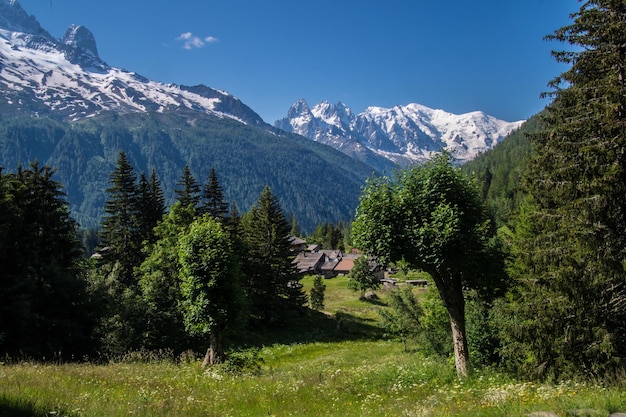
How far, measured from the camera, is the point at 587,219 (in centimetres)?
1172

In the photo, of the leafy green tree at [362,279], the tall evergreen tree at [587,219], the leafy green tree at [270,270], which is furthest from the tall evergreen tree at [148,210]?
the leafy green tree at [362,279]

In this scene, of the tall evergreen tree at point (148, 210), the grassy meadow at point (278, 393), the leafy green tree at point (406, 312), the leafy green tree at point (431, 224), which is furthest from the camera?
the tall evergreen tree at point (148, 210)

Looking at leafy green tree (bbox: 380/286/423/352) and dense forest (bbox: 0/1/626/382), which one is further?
leafy green tree (bbox: 380/286/423/352)

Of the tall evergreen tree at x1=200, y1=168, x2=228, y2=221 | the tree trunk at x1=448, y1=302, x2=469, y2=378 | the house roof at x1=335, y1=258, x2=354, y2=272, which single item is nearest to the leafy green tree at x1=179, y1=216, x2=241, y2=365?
the tree trunk at x1=448, y1=302, x2=469, y2=378

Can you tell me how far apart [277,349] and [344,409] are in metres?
29.8

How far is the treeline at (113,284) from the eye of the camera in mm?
19391

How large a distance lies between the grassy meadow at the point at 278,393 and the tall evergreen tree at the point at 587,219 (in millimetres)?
2437

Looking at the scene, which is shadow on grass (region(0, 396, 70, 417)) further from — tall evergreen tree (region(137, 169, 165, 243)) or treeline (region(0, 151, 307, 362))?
tall evergreen tree (region(137, 169, 165, 243))

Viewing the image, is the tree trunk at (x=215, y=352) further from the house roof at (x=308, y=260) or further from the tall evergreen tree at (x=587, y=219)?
the house roof at (x=308, y=260)

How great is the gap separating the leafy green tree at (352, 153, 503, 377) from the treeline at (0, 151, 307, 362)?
7843 mm

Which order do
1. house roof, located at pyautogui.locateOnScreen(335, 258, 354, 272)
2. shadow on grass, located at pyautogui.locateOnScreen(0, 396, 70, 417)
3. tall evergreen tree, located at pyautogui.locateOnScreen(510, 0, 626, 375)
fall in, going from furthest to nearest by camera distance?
1. house roof, located at pyautogui.locateOnScreen(335, 258, 354, 272)
2. tall evergreen tree, located at pyautogui.locateOnScreen(510, 0, 626, 375)
3. shadow on grass, located at pyautogui.locateOnScreen(0, 396, 70, 417)

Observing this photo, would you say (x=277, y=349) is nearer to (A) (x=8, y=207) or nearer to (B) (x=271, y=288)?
(B) (x=271, y=288)

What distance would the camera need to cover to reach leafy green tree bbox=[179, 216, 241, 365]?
18.8 m

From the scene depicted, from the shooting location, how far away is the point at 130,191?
45.0m
